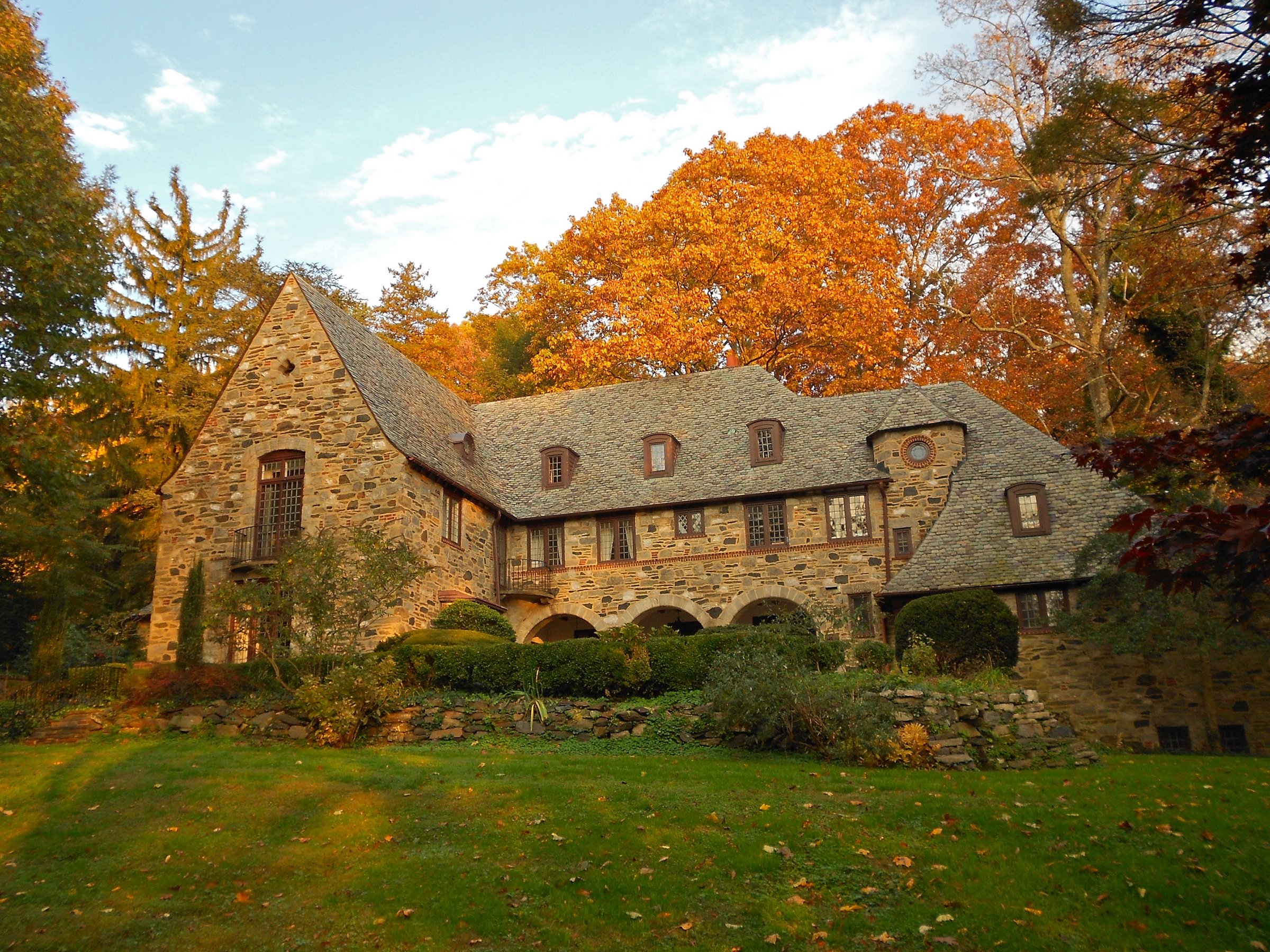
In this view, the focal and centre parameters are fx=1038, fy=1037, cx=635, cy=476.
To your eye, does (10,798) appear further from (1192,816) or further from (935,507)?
(935,507)

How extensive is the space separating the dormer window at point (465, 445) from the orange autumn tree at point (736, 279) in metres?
6.82

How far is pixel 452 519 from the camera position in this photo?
24.5m

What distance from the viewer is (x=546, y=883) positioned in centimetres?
910

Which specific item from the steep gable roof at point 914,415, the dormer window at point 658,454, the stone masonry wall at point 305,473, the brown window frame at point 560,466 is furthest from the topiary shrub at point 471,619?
the steep gable roof at point 914,415

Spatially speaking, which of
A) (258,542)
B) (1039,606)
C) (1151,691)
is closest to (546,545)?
(258,542)

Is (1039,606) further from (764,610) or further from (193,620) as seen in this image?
(193,620)

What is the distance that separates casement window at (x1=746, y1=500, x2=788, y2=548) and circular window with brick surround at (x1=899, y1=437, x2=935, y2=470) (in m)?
3.17

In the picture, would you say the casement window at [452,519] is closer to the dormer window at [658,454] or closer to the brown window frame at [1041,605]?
the dormer window at [658,454]

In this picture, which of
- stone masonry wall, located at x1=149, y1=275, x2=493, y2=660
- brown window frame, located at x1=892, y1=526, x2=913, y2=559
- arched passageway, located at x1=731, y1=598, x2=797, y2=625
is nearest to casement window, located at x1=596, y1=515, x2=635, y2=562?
arched passageway, located at x1=731, y1=598, x2=797, y2=625

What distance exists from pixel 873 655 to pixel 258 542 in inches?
534

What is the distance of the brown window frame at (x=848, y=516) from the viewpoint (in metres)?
24.8

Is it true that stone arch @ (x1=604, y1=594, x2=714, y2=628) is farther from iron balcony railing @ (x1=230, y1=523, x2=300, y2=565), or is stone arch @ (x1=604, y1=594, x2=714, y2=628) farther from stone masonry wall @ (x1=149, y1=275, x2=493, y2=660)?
iron balcony railing @ (x1=230, y1=523, x2=300, y2=565)

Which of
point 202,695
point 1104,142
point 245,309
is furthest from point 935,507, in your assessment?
point 245,309

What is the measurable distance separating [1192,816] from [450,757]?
948cm
